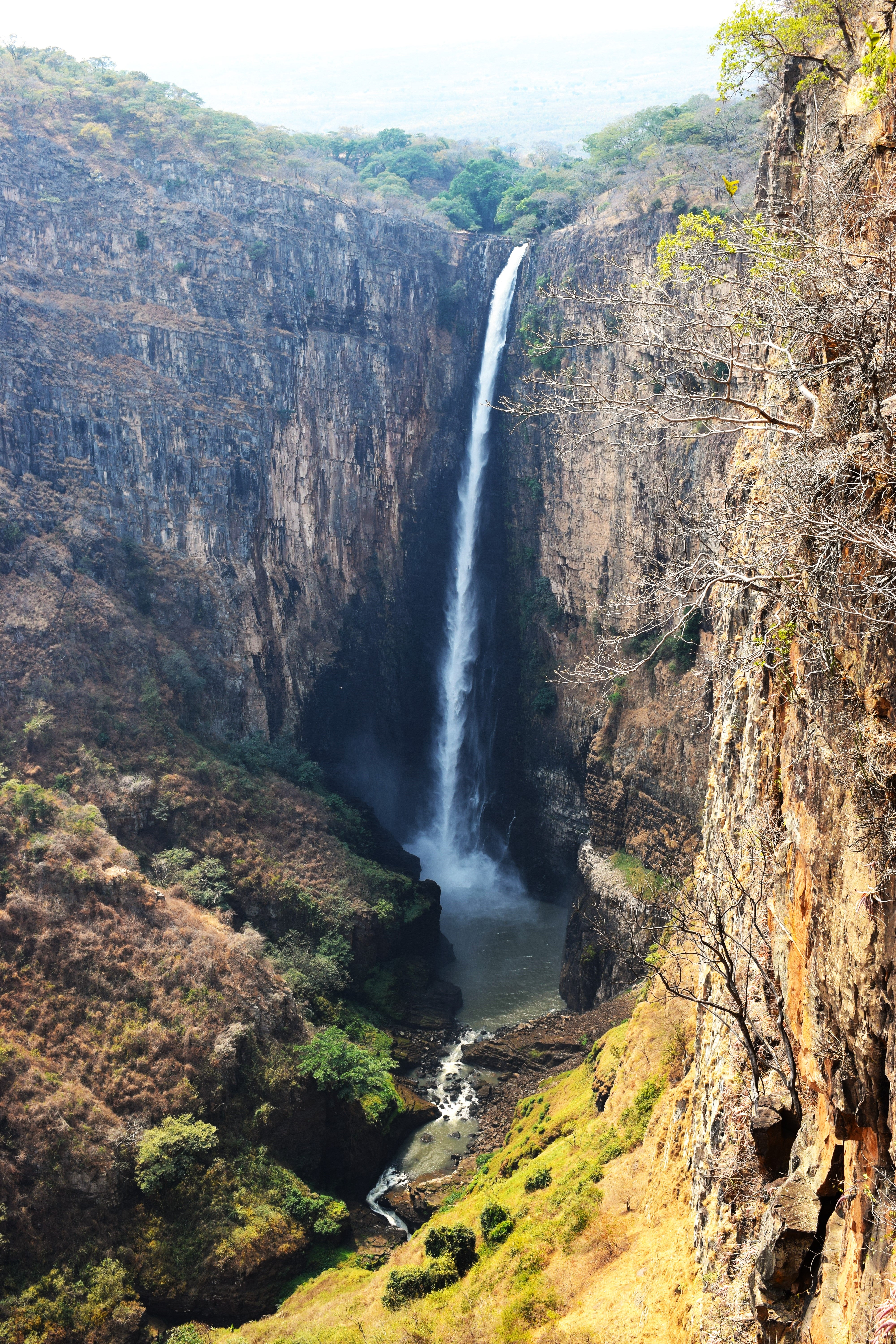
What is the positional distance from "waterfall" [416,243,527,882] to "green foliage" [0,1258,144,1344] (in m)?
18.1

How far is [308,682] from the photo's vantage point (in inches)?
1275

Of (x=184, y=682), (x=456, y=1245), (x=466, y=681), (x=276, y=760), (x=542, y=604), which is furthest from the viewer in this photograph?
(x=466, y=681)

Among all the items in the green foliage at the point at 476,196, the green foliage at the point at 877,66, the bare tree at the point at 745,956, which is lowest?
the bare tree at the point at 745,956

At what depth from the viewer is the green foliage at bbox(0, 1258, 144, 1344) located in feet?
50.1

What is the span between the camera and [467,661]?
33938 millimetres

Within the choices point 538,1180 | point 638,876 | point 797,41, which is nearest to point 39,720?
point 638,876

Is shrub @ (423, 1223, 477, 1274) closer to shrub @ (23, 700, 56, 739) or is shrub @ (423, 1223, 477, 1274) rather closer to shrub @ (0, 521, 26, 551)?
shrub @ (23, 700, 56, 739)

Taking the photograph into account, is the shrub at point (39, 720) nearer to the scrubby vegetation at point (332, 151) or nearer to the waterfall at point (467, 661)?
the scrubby vegetation at point (332, 151)

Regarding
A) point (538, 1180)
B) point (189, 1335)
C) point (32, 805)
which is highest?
Answer: point (32, 805)

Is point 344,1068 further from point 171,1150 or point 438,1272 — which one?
point 438,1272

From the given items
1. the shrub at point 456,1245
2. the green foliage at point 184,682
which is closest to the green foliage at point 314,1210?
the shrub at point 456,1245

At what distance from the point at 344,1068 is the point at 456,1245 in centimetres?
578

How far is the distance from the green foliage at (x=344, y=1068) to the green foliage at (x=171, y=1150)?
258cm

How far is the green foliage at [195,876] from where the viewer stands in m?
23.5
